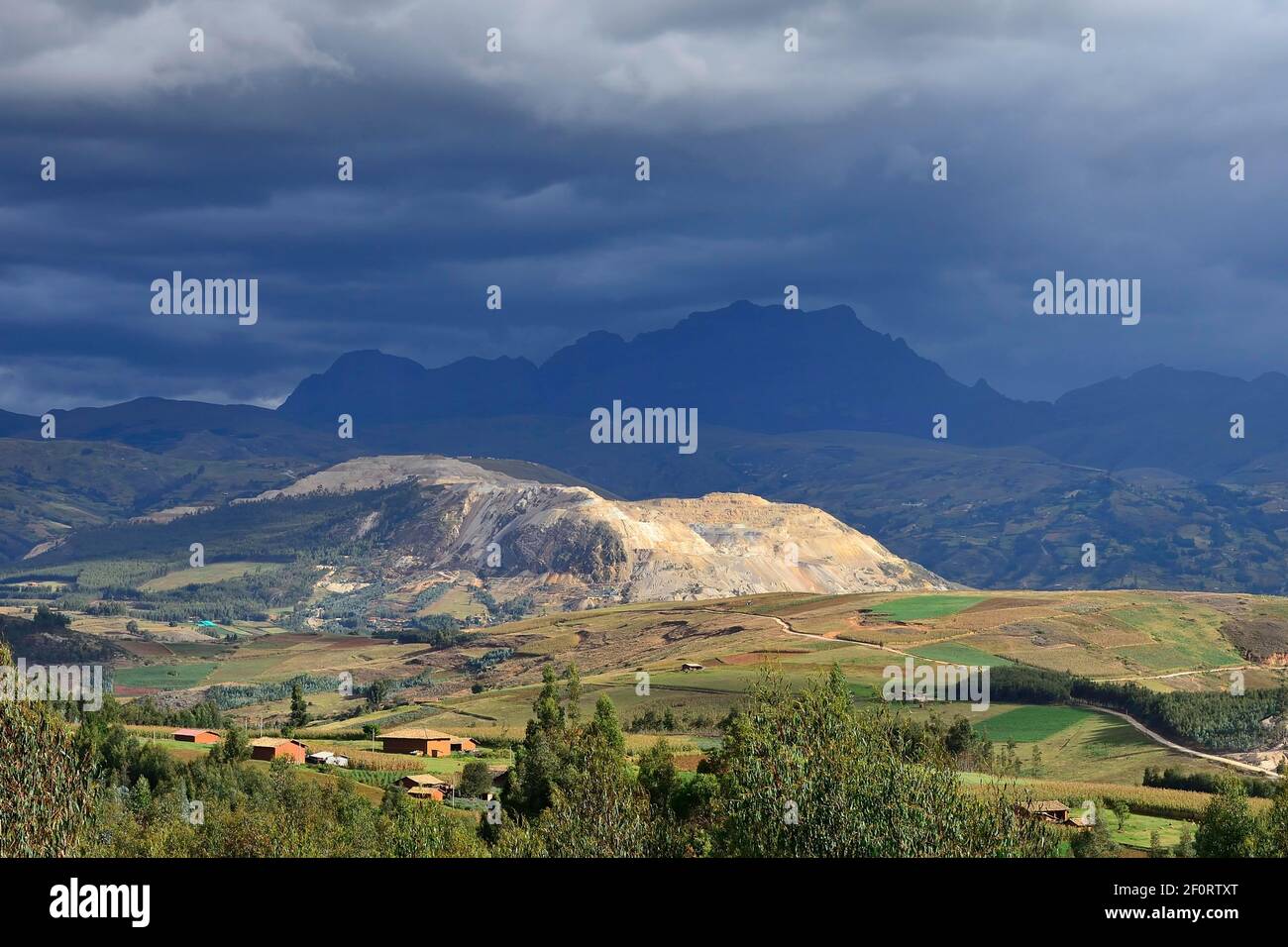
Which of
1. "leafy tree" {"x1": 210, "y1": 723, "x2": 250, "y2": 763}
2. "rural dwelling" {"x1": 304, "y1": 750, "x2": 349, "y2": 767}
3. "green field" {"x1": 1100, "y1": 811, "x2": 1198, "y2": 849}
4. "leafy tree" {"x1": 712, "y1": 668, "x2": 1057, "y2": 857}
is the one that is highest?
"leafy tree" {"x1": 712, "y1": 668, "x2": 1057, "y2": 857}

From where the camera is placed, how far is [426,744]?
524 feet

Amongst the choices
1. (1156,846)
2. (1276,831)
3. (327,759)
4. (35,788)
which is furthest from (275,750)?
(1276,831)

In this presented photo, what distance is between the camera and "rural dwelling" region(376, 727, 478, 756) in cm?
15912

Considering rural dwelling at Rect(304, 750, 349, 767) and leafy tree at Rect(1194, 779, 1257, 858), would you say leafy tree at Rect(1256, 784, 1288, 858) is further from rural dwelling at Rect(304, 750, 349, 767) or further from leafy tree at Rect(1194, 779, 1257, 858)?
rural dwelling at Rect(304, 750, 349, 767)

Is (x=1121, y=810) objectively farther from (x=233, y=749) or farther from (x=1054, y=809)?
(x=233, y=749)

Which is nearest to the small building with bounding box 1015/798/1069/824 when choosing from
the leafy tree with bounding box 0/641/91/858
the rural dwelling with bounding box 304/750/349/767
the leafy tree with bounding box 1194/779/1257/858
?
the leafy tree with bounding box 1194/779/1257/858

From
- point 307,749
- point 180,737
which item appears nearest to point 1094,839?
point 307,749

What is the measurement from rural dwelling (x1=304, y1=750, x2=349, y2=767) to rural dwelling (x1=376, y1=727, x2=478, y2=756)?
924 centimetres

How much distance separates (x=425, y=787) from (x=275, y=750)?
1030 inches

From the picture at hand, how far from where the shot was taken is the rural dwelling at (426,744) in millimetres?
159125

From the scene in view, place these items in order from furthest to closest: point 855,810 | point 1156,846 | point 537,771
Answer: point 537,771, point 1156,846, point 855,810

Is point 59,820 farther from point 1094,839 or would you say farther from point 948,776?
point 1094,839
